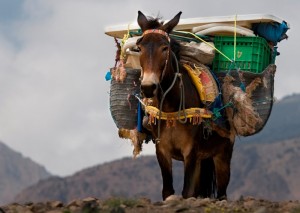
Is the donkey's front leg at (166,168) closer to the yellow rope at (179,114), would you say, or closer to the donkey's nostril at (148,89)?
the yellow rope at (179,114)

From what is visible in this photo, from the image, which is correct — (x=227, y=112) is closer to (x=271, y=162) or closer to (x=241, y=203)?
(x=241, y=203)

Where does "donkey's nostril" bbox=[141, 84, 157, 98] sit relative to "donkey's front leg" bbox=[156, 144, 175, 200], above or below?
above

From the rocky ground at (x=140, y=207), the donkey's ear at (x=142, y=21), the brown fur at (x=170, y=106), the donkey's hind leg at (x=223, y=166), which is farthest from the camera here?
the donkey's hind leg at (x=223, y=166)

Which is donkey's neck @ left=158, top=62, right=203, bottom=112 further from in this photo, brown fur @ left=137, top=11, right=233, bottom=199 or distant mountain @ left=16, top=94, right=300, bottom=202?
distant mountain @ left=16, top=94, right=300, bottom=202

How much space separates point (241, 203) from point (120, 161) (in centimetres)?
14145

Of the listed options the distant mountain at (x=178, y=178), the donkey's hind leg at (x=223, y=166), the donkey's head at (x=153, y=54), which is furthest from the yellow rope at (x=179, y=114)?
the distant mountain at (x=178, y=178)

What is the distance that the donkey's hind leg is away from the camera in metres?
13.8

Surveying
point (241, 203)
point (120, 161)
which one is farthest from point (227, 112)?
point (120, 161)

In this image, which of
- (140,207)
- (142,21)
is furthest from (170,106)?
(140,207)

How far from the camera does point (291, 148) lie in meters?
151

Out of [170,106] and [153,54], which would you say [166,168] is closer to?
[170,106]

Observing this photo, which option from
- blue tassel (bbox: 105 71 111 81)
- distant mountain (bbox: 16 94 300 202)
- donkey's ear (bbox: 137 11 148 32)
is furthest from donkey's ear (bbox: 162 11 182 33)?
distant mountain (bbox: 16 94 300 202)

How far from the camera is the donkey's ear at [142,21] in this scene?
1195 cm

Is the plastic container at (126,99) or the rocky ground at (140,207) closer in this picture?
the rocky ground at (140,207)
